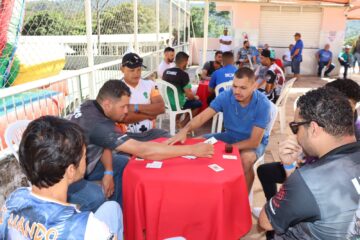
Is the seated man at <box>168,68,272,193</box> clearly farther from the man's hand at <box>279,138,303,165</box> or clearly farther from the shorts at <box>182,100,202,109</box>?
the shorts at <box>182,100,202,109</box>

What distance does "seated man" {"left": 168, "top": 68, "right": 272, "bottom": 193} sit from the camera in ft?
8.85

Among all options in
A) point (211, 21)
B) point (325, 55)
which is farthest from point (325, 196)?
point (211, 21)

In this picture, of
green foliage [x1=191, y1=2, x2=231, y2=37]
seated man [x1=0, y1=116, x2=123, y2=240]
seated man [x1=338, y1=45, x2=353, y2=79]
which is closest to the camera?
seated man [x1=0, y1=116, x2=123, y2=240]

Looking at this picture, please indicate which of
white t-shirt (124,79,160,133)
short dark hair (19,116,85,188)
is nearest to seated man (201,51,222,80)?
white t-shirt (124,79,160,133)

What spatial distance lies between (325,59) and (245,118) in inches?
428

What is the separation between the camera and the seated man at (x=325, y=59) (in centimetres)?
1206

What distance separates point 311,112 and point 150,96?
2.37 meters

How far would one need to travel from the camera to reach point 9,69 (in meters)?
3.07

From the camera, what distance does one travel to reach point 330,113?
1.35 metres

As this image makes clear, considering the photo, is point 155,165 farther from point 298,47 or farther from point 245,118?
point 298,47

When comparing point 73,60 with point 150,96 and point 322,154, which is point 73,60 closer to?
point 150,96

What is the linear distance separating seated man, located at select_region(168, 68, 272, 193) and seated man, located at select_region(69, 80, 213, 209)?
402 millimetres

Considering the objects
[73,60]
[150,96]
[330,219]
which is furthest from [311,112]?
[73,60]

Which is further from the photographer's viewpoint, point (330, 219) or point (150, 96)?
point (150, 96)
